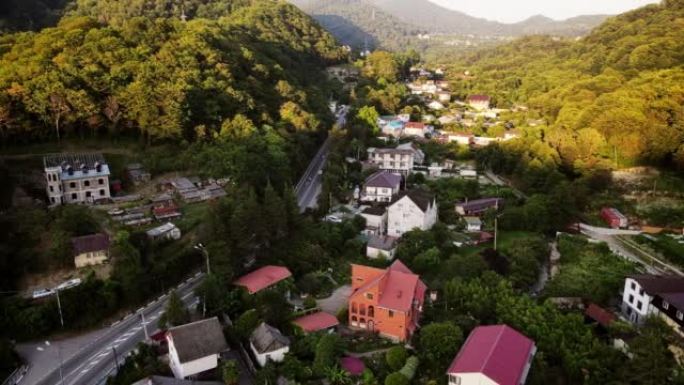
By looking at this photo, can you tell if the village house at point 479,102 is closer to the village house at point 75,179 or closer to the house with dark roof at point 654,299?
the house with dark roof at point 654,299

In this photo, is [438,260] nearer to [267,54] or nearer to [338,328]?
[338,328]

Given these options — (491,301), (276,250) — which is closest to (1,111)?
(276,250)

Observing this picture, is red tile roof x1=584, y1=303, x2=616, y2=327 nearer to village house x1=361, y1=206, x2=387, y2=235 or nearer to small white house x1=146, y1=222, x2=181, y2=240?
village house x1=361, y1=206, x2=387, y2=235

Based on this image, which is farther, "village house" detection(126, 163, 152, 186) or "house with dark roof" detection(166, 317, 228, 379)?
"village house" detection(126, 163, 152, 186)

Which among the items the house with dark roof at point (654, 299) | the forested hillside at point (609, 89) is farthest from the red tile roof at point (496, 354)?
the forested hillside at point (609, 89)

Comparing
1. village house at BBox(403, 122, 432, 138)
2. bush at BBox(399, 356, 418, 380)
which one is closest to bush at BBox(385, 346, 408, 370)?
bush at BBox(399, 356, 418, 380)

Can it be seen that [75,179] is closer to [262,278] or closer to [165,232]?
[165,232]
